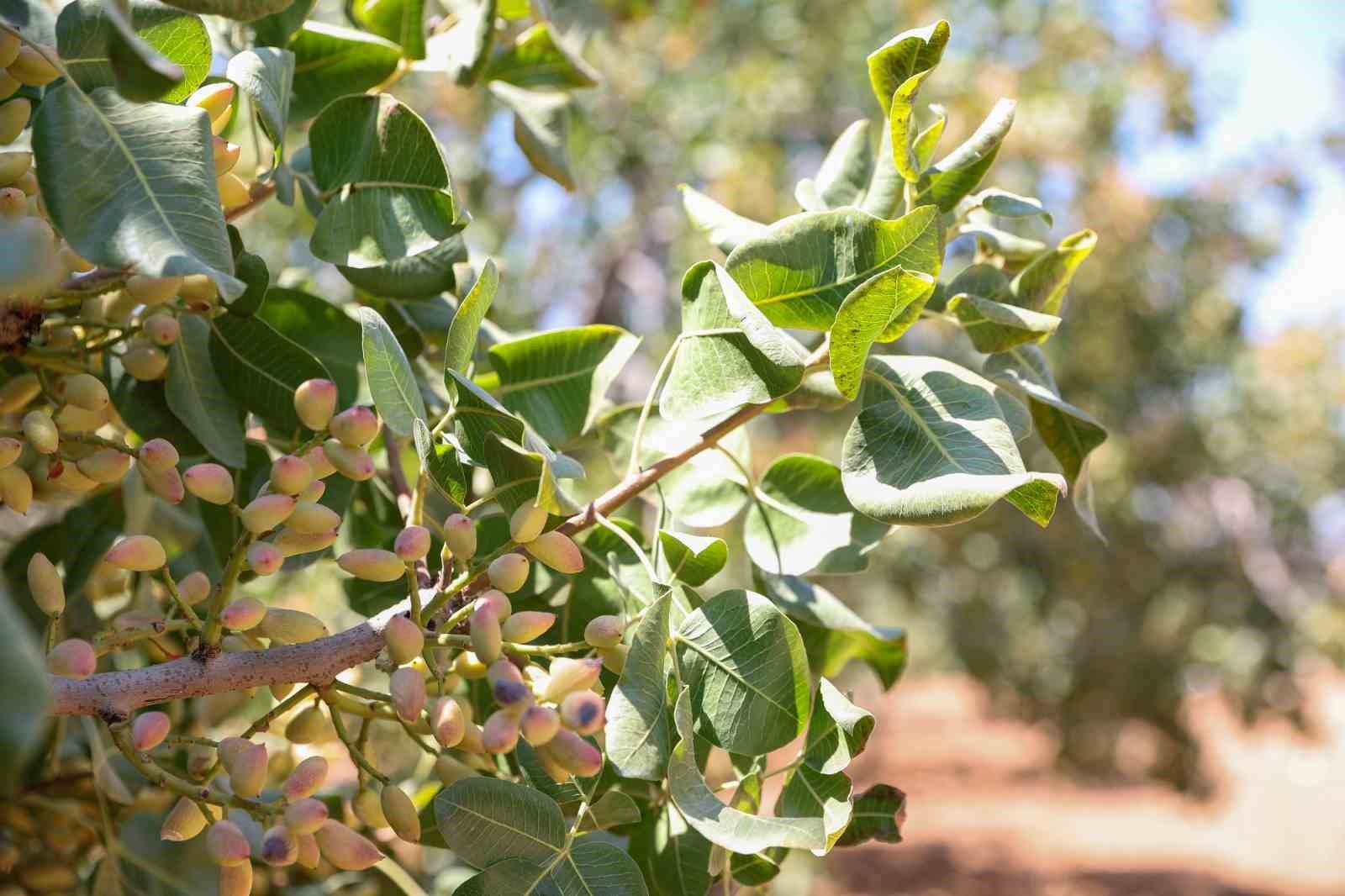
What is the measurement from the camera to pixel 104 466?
0.70m

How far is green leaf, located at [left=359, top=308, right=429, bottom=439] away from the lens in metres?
0.63

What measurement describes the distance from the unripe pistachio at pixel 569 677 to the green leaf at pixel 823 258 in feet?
0.78

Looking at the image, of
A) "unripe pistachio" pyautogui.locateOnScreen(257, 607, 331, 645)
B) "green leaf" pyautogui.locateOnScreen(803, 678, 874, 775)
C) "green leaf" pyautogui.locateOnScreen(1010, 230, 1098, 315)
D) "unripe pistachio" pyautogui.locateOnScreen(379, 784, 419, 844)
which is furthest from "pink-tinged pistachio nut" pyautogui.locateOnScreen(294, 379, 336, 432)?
"green leaf" pyautogui.locateOnScreen(1010, 230, 1098, 315)

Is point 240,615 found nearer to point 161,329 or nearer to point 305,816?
point 305,816

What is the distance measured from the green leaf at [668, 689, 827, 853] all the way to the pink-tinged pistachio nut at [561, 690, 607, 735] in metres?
0.05

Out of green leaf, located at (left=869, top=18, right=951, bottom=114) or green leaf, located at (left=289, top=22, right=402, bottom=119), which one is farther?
green leaf, located at (left=289, top=22, right=402, bottom=119)

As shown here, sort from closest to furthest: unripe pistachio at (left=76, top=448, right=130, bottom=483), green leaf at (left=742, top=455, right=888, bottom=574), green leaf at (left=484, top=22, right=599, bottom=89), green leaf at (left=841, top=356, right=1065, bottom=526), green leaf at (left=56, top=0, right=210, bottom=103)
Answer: green leaf at (left=56, top=0, right=210, bottom=103) < green leaf at (left=841, top=356, right=1065, bottom=526) < unripe pistachio at (left=76, top=448, right=130, bottom=483) < green leaf at (left=742, top=455, right=888, bottom=574) < green leaf at (left=484, top=22, right=599, bottom=89)

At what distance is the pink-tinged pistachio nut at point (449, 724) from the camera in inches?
23.2

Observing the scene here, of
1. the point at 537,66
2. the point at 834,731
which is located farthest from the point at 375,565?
the point at 537,66

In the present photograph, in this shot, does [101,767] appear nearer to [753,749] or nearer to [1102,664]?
[753,749]

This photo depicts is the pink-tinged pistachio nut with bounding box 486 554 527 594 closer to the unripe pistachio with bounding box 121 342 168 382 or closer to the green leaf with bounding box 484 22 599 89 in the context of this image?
the unripe pistachio with bounding box 121 342 168 382

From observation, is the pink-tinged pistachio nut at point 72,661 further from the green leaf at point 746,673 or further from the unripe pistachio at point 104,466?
the green leaf at point 746,673

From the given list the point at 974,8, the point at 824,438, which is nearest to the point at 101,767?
the point at 824,438

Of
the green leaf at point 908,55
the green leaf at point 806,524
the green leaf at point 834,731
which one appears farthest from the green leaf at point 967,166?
the green leaf at point 834,731
